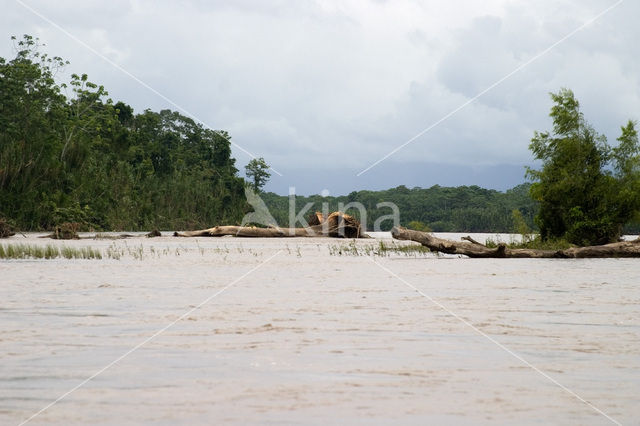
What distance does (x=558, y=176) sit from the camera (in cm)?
2267

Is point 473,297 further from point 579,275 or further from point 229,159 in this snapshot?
point 229,159

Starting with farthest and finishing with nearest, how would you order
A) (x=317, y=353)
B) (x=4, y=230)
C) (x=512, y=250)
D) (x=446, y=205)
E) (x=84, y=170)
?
(x=446, y=205) → (x=84, y=170) → (x=4, y=230) → (x=512, y=250) → (x=317, y=353)

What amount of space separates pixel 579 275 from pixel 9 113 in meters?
40.1

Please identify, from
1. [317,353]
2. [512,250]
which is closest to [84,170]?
[512,250]

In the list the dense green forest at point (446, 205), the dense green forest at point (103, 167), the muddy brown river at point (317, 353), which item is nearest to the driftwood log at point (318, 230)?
the dense green forest at point (103, 167)

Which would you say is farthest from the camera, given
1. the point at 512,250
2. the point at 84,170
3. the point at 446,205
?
the point at 446,205

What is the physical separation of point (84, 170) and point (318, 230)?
55.3 ft

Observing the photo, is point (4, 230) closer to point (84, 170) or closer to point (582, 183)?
point (84, 170)

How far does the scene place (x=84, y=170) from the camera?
42.0 m

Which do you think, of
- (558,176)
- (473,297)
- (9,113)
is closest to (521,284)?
(473,297)

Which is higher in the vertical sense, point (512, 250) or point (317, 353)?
point (512, 250)

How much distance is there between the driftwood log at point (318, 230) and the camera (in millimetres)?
34219

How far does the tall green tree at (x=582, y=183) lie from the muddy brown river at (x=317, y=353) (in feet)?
37.3

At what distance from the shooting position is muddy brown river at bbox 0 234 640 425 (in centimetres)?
399
